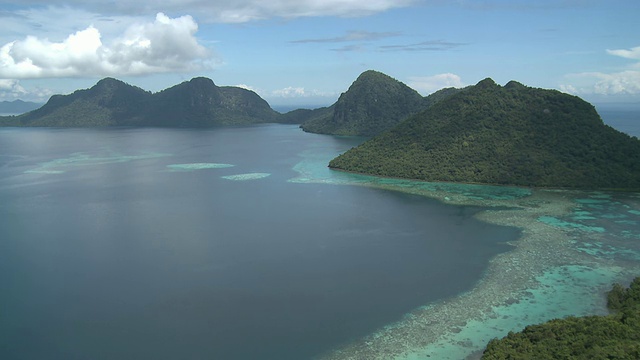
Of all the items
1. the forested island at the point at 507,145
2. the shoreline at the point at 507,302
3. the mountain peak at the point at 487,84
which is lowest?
the shoreline at the point at 507,302


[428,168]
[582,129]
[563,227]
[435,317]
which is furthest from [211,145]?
[435,317]

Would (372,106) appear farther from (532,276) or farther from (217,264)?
(532,276)

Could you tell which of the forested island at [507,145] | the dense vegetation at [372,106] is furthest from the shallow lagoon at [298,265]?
the dense vegetation at [372,106]

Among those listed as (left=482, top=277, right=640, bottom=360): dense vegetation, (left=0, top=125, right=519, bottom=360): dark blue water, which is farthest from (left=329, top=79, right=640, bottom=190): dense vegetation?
(left=482, top=277, right=640, bottom=360): dense vegetation

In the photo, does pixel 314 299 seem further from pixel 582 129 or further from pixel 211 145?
pixel 211 145

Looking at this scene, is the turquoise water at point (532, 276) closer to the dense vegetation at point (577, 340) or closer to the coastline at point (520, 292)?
the coastline at point (520, 292)

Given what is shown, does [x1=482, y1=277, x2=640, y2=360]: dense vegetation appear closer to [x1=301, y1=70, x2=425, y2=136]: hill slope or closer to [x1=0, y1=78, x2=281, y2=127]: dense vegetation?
[x1=301, y1=70, x2=425, y2=136]: hill slope

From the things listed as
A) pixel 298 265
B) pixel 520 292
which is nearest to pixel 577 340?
pixel 520 292
